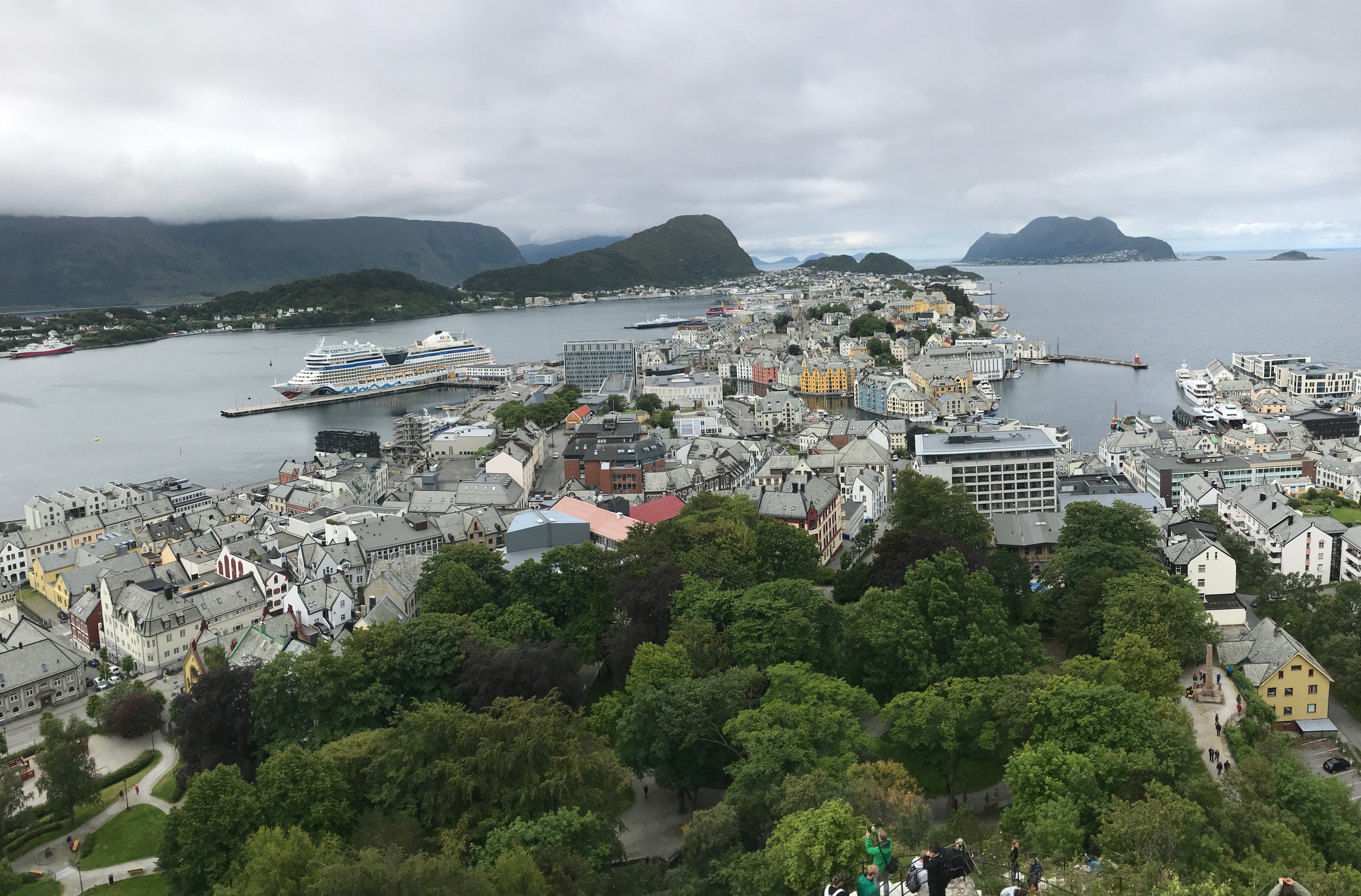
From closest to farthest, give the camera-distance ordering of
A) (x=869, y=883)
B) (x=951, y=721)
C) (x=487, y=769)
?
1. (x=869, y=883)
2. (x=487, y=769)
3. (x=951, y=721)

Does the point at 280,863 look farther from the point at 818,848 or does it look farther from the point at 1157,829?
the point at 1157,829

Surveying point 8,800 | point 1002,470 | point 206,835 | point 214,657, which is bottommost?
point 8,800

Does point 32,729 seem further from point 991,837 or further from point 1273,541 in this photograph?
point 1273,541

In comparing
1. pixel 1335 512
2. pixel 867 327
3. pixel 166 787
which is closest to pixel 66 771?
pixel 166 787

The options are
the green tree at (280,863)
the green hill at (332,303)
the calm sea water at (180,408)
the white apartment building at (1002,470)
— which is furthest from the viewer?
the green hill at (332,303)

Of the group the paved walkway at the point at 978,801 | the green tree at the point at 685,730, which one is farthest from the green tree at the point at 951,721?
the green tree at the point at 685,730

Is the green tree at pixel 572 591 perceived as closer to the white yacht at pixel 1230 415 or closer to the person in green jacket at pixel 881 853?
the person in green jacket at pixel 881 853
